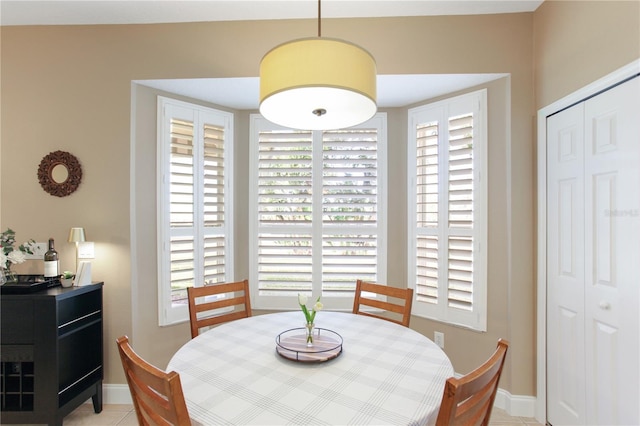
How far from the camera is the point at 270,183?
2.98 m

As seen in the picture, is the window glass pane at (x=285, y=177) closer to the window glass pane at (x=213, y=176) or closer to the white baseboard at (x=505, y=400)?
the window glass pane at (x=213, y=176)

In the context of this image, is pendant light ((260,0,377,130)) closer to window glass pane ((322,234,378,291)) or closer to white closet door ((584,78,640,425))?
white closet door ((584,78,640,425))

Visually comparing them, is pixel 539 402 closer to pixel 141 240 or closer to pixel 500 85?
pixel 500 85

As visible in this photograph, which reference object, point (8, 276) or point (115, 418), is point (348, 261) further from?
point (8, 276)

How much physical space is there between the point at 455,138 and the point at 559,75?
0.76m

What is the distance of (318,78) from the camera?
118 centimetres

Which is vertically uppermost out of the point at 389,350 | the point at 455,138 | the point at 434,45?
the point at 434,45

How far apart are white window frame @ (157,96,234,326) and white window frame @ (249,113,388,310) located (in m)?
0.21

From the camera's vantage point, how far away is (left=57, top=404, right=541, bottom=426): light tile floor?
2229 mm

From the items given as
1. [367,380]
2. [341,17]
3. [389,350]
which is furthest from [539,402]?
[341,17]

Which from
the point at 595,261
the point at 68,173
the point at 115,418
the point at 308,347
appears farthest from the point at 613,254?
the point at 68,173

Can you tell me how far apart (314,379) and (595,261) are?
172 centimetres

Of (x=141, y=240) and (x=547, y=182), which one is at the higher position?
(x=547, y=182)

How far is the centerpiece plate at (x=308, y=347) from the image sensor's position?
1.41 m
